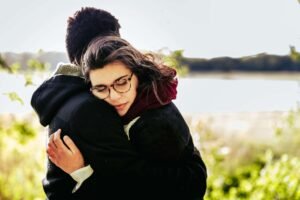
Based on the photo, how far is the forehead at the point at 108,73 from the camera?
70.2 inches

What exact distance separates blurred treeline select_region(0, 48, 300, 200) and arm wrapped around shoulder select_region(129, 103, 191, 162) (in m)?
1.63

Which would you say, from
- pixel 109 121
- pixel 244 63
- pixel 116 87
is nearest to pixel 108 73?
pixel 116 87

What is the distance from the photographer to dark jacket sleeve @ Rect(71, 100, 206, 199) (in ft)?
5.85

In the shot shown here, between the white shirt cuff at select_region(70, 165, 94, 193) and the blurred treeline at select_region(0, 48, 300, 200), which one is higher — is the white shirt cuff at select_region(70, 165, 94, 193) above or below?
above

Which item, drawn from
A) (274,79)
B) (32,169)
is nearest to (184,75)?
(274,79)

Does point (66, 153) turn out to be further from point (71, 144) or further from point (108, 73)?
point (108, 73)

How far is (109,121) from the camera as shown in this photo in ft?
5.88

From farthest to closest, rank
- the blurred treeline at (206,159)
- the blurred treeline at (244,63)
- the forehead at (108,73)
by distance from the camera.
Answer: the blurred treeline at (244,63) → the blurred treeline at (206,159) → the forehead at (108,73)

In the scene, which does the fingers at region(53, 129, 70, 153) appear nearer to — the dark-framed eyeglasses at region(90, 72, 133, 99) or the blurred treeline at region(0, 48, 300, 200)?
the dark-framed eyeglasses at region(90, 72, 133, 99)

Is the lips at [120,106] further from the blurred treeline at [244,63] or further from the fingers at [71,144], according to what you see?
the blurred treeline at [244,63]

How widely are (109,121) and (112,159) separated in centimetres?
13

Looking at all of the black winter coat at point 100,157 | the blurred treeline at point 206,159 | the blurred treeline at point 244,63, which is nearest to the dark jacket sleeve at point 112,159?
the black winter coat at point 100,157

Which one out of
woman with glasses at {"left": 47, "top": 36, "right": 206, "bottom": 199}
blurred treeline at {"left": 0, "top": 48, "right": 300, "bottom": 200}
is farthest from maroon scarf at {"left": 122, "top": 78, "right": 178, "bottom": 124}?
blurred treeline at {"left": 0, "top": 48, "right": 300, "bottom": 200}

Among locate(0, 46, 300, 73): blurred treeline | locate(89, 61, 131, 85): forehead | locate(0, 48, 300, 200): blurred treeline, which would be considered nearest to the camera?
locate(89, 61, 131, 85): forehead
